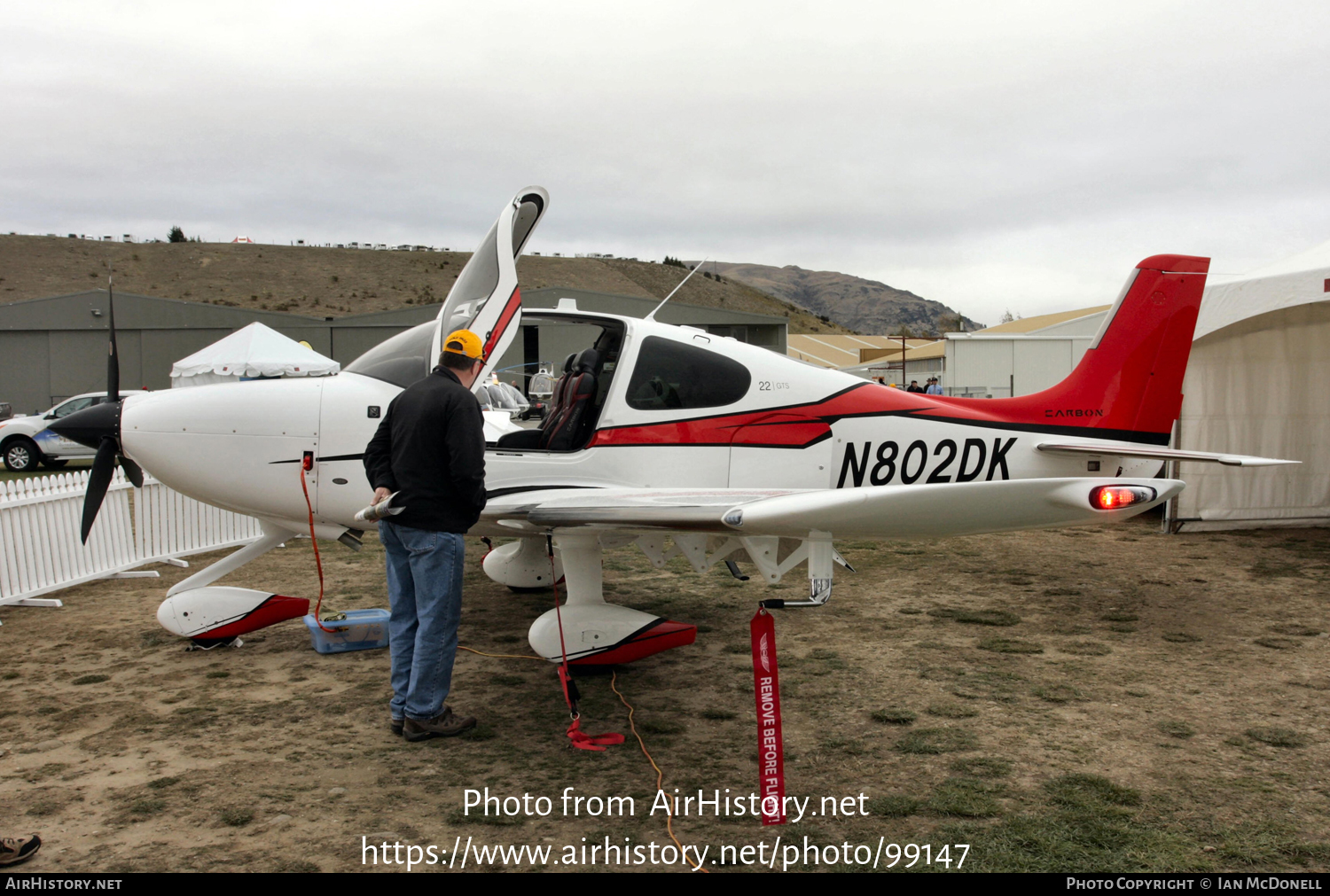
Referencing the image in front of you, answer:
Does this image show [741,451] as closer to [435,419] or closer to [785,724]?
[785,724]

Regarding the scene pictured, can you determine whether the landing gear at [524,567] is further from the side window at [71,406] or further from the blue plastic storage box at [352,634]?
the side window at [71,406]

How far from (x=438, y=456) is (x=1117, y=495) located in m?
2.76

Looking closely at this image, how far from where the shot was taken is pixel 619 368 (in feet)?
16.5

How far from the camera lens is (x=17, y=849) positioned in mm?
2842

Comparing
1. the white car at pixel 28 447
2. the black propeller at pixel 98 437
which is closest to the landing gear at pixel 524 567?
the black propeller at pixel 98 437

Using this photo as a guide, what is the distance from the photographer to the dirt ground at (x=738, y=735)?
9.95 ft

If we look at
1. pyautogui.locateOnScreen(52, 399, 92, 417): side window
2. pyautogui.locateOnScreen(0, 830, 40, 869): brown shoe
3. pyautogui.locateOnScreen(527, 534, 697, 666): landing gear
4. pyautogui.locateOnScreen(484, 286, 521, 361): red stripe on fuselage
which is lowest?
pyautogui.locateOnScreen(0, 830, 40, 869): brown shoe

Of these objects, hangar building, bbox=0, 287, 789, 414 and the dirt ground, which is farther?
hangar building, bbox=0, 287, 789, 414

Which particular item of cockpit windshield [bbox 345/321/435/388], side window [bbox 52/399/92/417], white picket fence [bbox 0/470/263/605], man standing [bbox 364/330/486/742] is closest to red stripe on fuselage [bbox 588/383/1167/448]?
cockpit windshield [bbox 345/321/435/388]

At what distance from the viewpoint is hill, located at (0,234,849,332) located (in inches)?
2594

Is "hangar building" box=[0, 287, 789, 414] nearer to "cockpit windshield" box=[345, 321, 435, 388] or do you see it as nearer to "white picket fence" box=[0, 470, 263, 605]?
"white picket fence" box=[0, 470, 263, 605]

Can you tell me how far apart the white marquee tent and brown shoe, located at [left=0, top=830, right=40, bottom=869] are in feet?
35.6

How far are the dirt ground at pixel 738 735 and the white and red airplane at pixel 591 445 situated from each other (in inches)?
26.2
